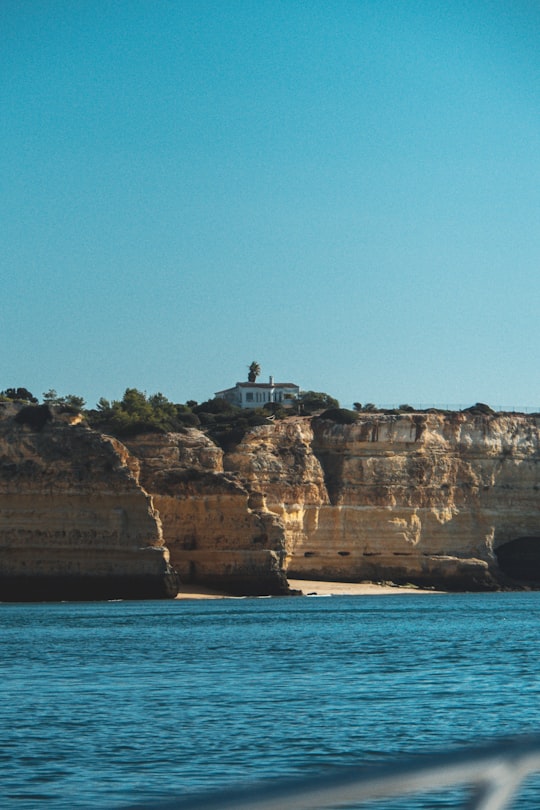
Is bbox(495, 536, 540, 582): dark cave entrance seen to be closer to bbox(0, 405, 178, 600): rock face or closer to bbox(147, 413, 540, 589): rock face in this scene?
bbox(147, 413, 540, 589): rock face

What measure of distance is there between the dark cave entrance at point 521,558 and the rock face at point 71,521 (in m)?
34.1

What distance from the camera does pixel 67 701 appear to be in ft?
77.3

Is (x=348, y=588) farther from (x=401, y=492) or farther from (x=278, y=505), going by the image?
(x=401, y=492)

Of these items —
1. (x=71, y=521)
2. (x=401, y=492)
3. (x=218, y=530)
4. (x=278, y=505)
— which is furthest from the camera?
(x=401, y=492)

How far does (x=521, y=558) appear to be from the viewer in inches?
3679

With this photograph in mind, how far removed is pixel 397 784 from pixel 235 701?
21.2 metres

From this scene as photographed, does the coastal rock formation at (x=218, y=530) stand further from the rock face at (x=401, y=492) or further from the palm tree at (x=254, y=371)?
the palm tree at (x=254, y=371)

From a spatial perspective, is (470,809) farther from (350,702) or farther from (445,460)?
(445,460)

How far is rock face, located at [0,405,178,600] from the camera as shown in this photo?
6594 cm

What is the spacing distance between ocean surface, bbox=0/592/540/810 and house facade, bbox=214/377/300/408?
83.0m

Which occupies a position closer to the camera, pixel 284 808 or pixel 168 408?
pixel 284 808

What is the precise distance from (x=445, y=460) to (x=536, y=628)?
4353 cm

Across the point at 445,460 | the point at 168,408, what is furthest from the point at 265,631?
the point at 168,408

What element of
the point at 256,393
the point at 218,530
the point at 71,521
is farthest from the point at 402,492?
the point at 256,393
